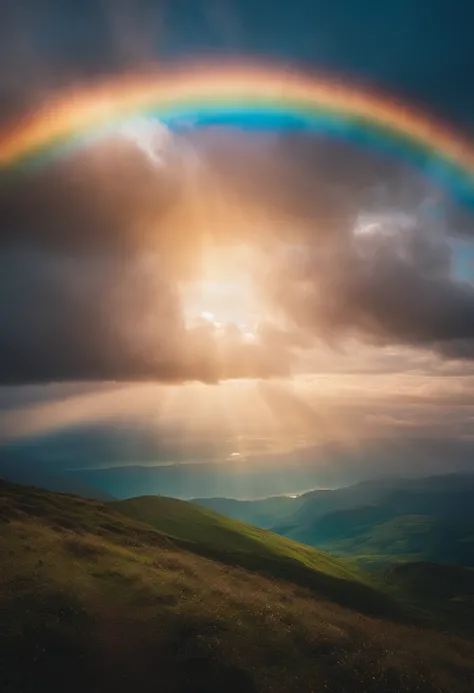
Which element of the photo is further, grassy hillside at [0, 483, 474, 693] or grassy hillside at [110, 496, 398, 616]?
grassy hillside at [110, 496, 398, 616]

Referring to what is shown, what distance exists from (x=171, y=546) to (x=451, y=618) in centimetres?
7116

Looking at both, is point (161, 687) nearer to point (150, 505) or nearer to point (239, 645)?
point (239, 645)

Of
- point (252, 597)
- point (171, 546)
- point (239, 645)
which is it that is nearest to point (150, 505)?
point (171, 546)

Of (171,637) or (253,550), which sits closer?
(171,637)

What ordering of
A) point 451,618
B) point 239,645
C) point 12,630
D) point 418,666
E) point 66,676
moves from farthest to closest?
point 451,618, point 418,666, point 239,645, point 12,630, point 66,676

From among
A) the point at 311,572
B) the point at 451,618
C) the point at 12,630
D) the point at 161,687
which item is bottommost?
the point at 451,618

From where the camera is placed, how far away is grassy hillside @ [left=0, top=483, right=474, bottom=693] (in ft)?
108

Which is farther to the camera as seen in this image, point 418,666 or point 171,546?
point 171,546

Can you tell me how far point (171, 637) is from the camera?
1480 inches

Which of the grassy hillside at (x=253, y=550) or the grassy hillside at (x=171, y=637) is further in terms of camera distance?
the grassy hillside at (x=253, y=550)

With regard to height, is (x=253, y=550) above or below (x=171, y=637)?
below

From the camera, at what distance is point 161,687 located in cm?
3200

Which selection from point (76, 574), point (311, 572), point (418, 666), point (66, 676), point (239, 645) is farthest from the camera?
point (311, 572)

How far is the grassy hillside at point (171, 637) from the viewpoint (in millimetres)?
33000
